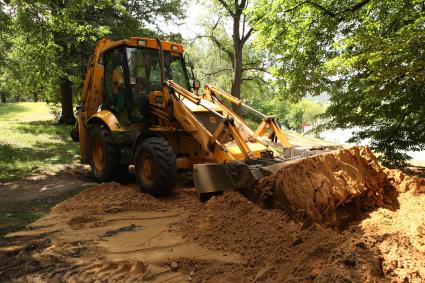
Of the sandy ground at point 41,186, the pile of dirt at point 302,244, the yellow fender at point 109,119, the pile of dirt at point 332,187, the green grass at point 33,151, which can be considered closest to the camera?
the pile of dirt at point 302,244

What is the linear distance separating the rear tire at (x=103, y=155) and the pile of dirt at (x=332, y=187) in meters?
3.82

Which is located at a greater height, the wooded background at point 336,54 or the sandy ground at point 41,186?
the wooded background at point 336,54

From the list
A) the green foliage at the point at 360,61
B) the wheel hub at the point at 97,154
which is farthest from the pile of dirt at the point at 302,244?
the wheel hub at the point at 97,154

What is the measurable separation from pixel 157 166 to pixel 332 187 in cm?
281

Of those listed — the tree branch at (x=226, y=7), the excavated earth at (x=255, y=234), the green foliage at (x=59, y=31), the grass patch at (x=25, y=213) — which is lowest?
the grass patch at (x=25, y=213)

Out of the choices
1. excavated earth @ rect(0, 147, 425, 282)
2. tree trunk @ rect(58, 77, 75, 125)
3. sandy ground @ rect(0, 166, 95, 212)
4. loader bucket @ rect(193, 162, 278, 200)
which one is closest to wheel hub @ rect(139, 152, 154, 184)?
excavated earth @ rect(0, 147, 425, 282)

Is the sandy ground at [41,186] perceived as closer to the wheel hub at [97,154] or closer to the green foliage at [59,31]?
the wheel hub at [97,154]

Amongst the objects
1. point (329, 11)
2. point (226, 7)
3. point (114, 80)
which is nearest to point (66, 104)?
point (226, 7)

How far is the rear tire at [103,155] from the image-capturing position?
8.02 metres

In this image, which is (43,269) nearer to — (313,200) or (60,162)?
(313,200)

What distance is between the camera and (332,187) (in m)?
5.27

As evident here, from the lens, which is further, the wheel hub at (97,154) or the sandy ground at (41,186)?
the wheel hub at (97,154)

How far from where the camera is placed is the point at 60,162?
1101 cm

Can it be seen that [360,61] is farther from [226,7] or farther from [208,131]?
[226,7]
